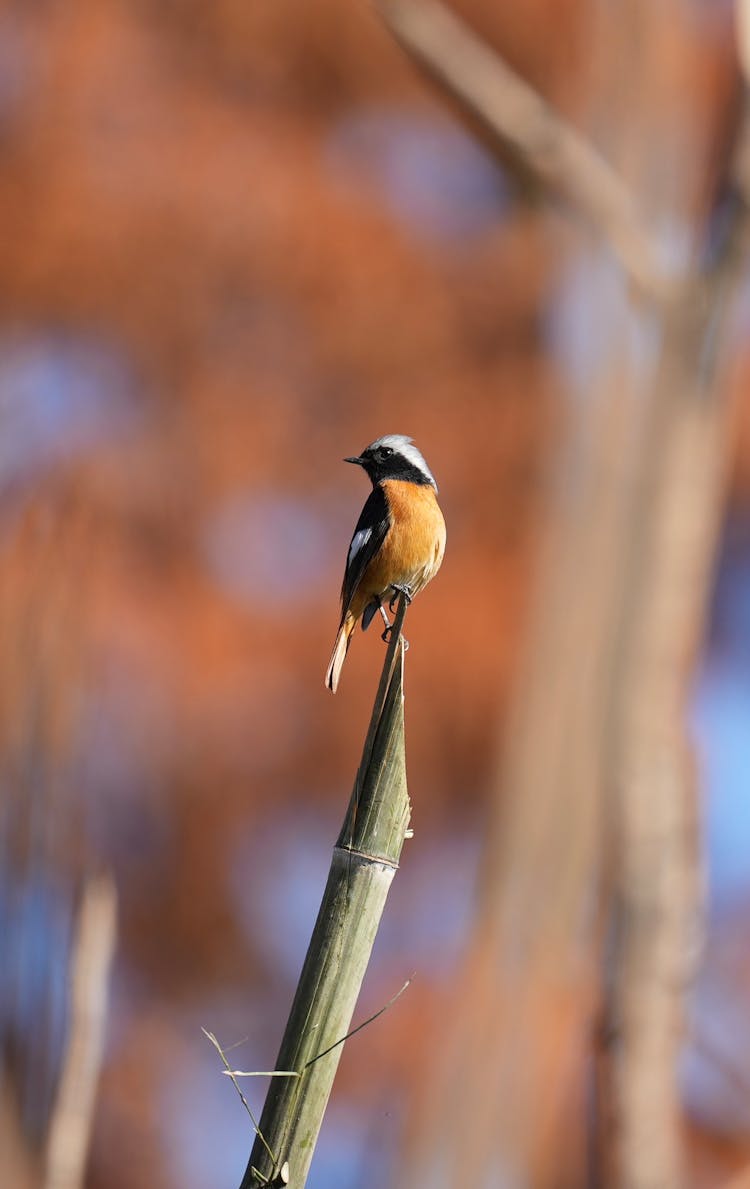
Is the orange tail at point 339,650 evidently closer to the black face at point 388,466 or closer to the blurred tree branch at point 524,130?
the black face at point 388,466

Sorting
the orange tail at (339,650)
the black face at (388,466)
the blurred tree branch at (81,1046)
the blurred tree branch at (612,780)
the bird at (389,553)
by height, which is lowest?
the blurred tree branch at (81,1046)

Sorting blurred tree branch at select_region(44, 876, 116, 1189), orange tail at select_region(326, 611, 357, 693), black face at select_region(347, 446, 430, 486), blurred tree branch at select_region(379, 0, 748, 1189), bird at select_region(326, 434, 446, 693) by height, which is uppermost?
black face at select_region(347, 446, 430, 486)

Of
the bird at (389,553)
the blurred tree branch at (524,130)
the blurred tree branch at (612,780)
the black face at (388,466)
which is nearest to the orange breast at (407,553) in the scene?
the bird at (389,553)

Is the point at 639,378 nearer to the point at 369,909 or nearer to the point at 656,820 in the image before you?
the point at 656,820

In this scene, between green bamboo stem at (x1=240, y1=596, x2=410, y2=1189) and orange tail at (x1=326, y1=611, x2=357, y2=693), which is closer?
green bamboo stem at (x1=240, y1=596, x2=410, y2=1189)

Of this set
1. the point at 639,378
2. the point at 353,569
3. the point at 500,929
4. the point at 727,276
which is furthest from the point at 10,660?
the point at 353,569

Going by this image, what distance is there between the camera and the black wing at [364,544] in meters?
2.89

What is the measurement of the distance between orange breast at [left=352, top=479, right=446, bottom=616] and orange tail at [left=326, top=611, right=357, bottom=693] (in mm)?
71

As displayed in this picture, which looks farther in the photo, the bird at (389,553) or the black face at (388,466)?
the black face at (388,466)

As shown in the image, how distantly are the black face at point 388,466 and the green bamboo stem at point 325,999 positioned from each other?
247 cm

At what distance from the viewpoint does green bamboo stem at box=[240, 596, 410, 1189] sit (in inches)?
28.7

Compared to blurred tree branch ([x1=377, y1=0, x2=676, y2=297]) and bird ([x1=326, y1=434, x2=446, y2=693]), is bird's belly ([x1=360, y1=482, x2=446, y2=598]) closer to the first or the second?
bird ([x1=326, y1=434, x2=446, y2=693])

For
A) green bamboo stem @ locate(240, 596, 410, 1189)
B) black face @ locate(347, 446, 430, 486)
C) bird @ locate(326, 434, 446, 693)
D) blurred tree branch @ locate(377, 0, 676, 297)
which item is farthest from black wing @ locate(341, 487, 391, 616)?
green bamboo stem @ locate(240, 596, 410, 1189)

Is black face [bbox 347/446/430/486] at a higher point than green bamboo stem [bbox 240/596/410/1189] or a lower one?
higher
